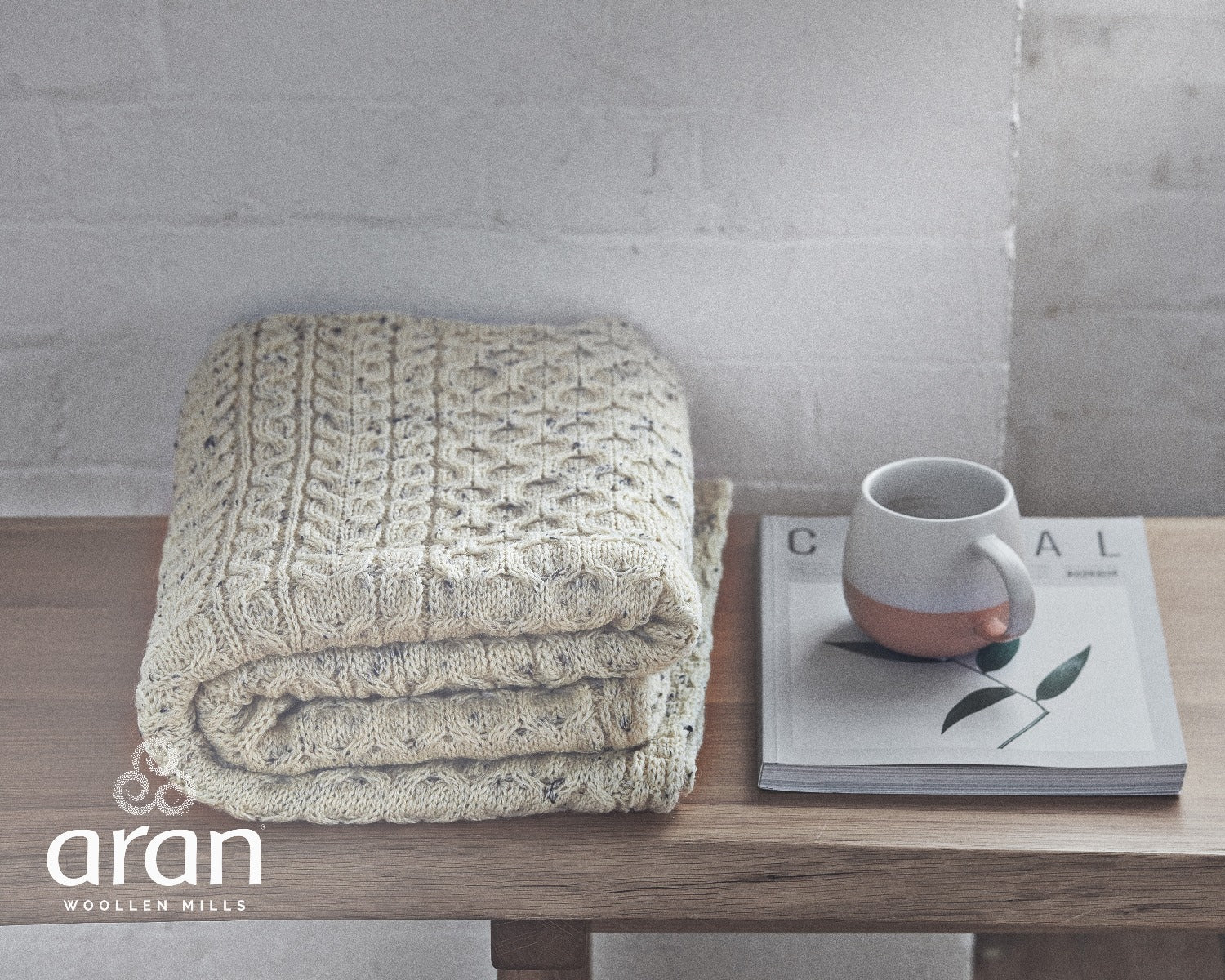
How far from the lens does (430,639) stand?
599mm

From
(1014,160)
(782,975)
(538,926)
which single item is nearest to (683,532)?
(538,926)

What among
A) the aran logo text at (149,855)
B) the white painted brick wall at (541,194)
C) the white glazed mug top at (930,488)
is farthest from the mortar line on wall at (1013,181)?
the aran logo text at (149,855)

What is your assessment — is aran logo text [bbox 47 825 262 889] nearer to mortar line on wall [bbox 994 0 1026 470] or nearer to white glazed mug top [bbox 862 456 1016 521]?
white glazed mug top [bbox 862 456 1016 521]

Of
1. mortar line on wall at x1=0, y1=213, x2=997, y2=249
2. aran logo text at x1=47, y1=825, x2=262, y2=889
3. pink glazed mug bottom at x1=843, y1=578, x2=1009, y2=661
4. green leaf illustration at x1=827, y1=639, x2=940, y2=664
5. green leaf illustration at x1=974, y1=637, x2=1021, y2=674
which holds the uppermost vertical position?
mortar line on wall at x1=0, y1=213, x2=997, y2=249

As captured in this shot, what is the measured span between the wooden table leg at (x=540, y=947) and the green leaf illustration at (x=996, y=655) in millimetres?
279

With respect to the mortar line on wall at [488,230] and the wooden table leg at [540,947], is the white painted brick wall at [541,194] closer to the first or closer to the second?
the mortar line on wall at [488,230]

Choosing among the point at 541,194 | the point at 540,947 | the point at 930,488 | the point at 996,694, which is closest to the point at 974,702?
the point at 996,694

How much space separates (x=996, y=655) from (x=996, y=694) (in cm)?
3

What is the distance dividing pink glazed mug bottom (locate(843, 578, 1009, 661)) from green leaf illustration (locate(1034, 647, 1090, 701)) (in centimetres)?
4

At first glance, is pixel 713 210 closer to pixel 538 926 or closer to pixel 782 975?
pixel 538 926

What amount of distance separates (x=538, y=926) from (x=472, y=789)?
3.4 inches

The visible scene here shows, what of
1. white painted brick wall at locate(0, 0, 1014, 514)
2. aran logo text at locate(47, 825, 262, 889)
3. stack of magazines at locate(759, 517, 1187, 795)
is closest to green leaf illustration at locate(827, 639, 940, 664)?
stack of magazines at locate(759, 517, 1187, 795)

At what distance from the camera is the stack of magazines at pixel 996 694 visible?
0.63 meters

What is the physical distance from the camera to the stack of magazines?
24.8 inches
